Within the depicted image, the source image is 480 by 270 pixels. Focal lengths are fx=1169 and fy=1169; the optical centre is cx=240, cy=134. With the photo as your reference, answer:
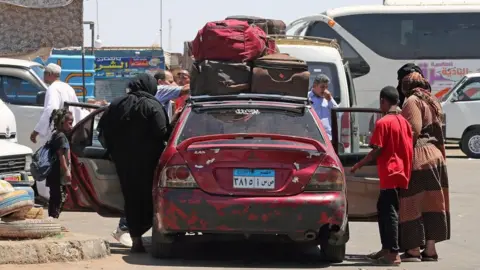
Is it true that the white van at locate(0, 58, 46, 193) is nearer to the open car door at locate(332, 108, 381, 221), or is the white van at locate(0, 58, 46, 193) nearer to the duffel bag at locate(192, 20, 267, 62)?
the duffel bag at locate(192, 20, 267, 62)

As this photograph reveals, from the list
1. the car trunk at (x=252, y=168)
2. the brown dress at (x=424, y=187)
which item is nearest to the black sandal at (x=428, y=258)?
the brown dress at (x=424, y=187)

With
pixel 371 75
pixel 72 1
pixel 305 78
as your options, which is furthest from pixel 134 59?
pixel 305 78

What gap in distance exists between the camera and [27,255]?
1014cm

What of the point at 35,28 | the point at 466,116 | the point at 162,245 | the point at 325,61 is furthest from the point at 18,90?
the point at 35,28

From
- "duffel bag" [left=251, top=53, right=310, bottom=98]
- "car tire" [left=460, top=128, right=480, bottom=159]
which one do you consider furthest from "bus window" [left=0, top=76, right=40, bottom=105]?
"car tire" [left=460, top=128, right=480, bottom=159]

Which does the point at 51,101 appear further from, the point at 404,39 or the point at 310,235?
the point at 404,39

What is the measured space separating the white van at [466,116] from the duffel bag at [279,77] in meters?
18.2

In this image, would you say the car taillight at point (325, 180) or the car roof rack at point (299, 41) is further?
the car roof rack at point (299, 41)

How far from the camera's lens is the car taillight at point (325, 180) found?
10.5 meters

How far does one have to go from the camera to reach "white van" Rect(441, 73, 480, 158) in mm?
30219

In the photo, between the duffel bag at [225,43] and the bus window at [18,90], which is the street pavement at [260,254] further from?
the bus window at [18,90]

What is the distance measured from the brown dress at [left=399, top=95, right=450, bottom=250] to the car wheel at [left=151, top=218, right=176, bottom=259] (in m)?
2.28

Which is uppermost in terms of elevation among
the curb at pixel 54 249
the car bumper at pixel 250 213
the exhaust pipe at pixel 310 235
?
the car bumper at pixel 250 213

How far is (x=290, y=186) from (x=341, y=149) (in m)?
1.92
